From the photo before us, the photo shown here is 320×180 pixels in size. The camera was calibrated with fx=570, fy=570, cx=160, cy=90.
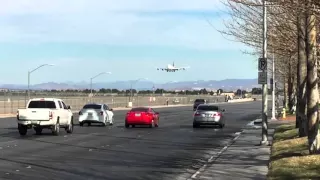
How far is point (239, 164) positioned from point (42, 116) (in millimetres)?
14263

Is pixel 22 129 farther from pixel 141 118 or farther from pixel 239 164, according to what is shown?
pixel 239 164

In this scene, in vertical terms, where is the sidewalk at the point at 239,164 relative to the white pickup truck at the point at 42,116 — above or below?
below

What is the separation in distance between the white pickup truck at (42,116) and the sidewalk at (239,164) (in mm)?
10022

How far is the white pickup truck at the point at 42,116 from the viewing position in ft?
90.3

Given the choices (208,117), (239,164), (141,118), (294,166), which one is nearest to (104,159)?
(239,164)

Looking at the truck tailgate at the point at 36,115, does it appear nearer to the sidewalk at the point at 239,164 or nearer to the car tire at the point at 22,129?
the car tire at the point at 22,129

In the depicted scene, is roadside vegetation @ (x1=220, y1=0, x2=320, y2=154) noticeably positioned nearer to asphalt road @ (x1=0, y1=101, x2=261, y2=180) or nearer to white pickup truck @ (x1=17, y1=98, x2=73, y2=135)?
asphalt road @ (x1=0, y1=101, x2=261, y2=180)

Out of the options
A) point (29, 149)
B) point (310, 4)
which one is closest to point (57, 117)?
point (29, 149)

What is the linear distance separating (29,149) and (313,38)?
10.5 m

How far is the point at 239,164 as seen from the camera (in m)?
15.6

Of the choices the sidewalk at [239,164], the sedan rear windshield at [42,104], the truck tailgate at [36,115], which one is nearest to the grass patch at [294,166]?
the sidewalk at [239,164]

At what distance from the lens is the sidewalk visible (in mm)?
13250

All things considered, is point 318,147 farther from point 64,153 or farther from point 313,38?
point 64,153

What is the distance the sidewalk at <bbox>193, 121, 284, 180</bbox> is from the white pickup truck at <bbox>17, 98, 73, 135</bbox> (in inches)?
395
